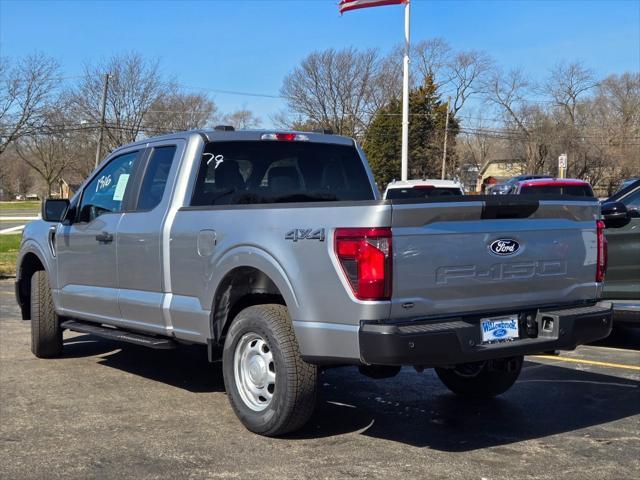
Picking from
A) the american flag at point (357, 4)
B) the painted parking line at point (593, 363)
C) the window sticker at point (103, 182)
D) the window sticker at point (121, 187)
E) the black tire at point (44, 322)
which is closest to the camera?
the window sticker at point (121, 187)

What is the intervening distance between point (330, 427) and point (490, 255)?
166 centimetres

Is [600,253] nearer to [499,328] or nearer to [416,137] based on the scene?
[499,328]

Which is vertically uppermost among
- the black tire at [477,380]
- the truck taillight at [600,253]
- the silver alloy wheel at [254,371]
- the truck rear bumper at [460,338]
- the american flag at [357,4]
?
the american flag at [357,4]

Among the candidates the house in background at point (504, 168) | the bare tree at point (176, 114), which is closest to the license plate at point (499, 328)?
the bare tree at point (176, 114)

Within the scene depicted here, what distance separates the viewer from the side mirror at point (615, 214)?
7.28 metres

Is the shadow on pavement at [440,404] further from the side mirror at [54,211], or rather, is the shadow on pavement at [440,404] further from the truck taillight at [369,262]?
the side mirror at [54,211]

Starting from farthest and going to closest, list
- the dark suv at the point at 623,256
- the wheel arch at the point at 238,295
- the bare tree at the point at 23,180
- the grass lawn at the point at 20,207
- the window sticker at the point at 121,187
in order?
the bare tree at the point at 23,180
the grass lawn at the point at 20,207
the dark suv at the point at 623,256
the window sticker at the point at 121,187
the wheel arch at the point at 238,295

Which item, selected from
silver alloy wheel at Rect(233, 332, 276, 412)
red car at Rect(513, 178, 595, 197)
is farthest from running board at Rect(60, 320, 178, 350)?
red car at Rect(513, 178, 595, 197)

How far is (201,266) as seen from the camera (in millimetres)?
5066

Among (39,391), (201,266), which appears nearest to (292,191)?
(201,266)

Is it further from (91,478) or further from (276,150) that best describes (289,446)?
(276,150)

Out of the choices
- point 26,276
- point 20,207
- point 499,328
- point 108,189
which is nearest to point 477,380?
point 499,328

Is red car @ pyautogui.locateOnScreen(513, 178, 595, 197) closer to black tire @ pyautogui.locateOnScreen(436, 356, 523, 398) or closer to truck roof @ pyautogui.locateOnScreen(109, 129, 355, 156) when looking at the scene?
truck roof @ pyautogui.locateOnScreen(109, 129, 355, 156)

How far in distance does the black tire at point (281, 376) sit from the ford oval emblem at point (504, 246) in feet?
4.19
